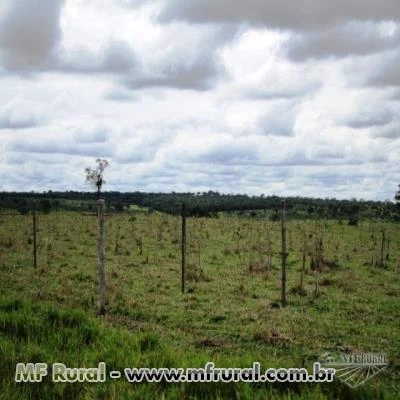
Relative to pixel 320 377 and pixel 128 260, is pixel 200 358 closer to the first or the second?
pixel 320 377

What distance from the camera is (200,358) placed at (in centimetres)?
714

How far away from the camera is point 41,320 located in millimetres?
9172

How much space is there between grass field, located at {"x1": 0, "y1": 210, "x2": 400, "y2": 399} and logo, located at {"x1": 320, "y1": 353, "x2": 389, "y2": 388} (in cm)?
18

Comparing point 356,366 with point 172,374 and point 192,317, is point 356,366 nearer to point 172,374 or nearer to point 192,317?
point 172,374

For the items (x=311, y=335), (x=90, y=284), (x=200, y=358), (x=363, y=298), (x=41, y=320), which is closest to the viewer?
(x=200, y=358)

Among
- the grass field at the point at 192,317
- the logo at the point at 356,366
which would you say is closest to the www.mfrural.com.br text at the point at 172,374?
the grass field at the point at 192,317

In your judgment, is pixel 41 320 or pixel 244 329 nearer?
pixel 41 320

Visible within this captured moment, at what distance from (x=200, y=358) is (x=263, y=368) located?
898 millimetres

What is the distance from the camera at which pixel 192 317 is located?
39.4 ft

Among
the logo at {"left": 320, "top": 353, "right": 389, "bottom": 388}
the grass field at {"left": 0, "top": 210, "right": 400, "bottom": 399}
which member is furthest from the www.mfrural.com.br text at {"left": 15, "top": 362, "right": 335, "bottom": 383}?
the logo at {"left": 320, "top": 353, "right": 389, "bottom": 388}

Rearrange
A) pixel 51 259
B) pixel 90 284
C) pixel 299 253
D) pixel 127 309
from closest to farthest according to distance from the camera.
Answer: pixel 127 309, pixel 90 284, pixel 51 259, pixel 299 253

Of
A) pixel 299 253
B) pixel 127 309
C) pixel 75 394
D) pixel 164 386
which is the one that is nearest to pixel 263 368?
pixel 164 386

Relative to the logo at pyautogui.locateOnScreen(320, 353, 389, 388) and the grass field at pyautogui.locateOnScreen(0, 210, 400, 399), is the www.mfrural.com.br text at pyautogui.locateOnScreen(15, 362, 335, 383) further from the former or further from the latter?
the logo at pyautogui.locateOnScreen(320, 353, 389, 388)

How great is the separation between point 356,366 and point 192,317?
211 inches
